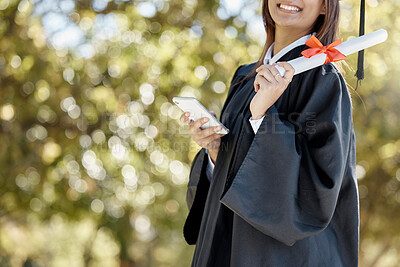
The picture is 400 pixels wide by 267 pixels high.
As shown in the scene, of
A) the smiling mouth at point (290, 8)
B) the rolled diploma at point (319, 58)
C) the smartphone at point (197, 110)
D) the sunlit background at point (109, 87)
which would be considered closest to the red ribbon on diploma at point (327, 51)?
the rolled diploma at point (319, 58)

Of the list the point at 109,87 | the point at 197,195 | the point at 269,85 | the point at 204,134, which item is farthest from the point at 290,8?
the point at 109,87

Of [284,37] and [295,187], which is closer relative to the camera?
[295,187]

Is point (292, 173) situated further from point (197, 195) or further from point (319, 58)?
point (197, 195)

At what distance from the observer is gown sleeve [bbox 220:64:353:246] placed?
119 centimetres

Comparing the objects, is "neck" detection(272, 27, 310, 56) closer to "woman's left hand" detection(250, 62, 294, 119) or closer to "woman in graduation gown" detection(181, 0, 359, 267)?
"woman in graduation gown" detection(181, 0, 359, 267)

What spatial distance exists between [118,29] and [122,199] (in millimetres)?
1540

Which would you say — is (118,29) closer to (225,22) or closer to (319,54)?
(225,22)

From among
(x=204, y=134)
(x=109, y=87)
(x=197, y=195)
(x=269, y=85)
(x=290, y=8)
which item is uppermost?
(x=290, y=8)

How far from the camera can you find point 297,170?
1207 mm

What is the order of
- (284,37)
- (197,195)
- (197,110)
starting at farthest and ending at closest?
(197,195) < (284,37) < (197,110)

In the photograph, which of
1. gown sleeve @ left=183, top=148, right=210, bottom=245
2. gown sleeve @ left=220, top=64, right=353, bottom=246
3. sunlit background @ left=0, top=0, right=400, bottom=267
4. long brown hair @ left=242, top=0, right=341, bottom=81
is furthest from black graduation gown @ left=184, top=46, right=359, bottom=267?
sunlit background @ left=0, top=0, right=400, bottom=267

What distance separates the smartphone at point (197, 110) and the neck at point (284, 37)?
326 mm

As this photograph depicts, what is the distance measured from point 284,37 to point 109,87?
283 cm

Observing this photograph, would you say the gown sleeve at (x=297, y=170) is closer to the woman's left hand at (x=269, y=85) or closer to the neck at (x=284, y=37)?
the woman's left hand at (x=269, y=85)
